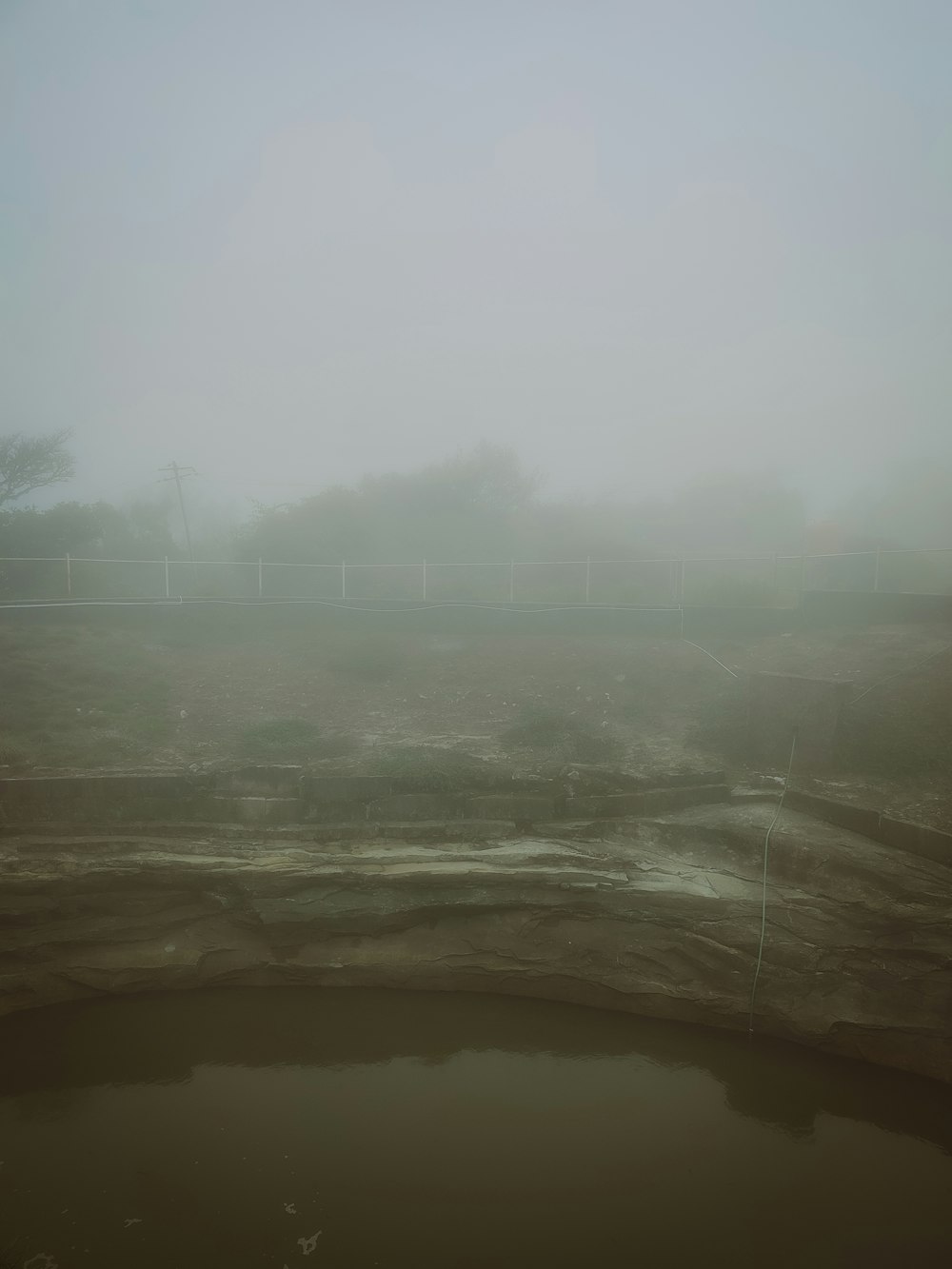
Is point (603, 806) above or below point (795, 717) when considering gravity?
below

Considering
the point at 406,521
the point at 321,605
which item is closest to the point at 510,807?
the point at 321,605

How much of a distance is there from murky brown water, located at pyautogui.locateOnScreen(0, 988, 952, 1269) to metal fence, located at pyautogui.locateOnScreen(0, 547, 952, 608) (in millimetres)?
9876

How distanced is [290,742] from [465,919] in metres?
3.81

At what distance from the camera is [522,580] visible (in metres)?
20.9

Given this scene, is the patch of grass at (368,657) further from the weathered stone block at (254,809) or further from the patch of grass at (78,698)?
the weathered stone block at (254,809)

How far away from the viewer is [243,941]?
734 cm

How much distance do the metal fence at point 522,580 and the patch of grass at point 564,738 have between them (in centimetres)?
597

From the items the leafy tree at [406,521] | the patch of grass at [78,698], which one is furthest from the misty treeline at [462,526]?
the patch of grass at [78,698]

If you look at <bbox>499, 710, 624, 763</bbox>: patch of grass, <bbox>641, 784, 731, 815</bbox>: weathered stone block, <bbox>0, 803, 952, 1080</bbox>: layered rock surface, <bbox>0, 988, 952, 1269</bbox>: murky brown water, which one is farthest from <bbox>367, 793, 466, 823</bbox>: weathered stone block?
<bbox>641, 784, 731, 815</bbox>: weathered stone block

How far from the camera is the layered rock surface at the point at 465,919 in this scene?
268 inches

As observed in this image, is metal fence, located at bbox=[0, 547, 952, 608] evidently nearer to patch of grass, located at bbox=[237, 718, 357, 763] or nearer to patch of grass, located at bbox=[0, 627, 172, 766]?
patch of grass, located at bbox=[0, 627, 172, 766]

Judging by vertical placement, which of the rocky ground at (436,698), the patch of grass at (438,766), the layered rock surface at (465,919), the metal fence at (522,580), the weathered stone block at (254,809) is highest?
the metal fence at (522,580)

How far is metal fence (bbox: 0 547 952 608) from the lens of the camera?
57.1 feet

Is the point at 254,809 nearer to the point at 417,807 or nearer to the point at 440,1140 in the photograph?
the point at 417,807
